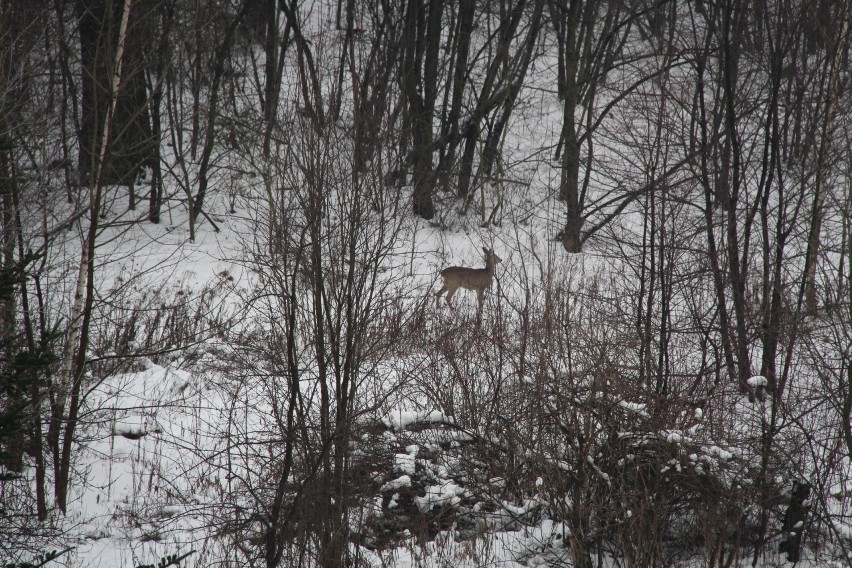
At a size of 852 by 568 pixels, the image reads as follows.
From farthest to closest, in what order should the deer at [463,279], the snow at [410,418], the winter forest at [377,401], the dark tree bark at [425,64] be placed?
the dark tree bark at [425,64], the deer at [463,279], the snow at [410,418], the winter forest at [377,401]

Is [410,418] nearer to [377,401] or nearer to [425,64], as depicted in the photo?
[377,401]

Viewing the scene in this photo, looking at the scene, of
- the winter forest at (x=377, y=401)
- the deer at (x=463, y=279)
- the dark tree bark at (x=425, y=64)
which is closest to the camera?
the winter forest at (x=377, y=401)

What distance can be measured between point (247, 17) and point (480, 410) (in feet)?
55.2

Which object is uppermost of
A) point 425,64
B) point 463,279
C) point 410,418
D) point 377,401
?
point 425,64

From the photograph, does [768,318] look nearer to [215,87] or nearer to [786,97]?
[786,97]

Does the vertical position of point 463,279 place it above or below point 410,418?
above

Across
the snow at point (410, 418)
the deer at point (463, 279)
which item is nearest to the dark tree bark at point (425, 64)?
the deer at point (463, 279)

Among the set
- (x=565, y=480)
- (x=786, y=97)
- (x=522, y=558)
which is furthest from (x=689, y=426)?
(x=786, y=97)

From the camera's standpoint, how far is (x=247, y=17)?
21188mm

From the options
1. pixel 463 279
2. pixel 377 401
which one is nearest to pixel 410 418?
pixel 377 401

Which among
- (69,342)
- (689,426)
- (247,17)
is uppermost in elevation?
(247,17)

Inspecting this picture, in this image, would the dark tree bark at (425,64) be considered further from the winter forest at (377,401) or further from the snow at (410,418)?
the snow at (410,418)

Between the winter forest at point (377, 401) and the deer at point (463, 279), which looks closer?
the winter forest at point (377, 401)

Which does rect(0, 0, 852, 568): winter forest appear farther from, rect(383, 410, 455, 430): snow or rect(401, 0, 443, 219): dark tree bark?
rect(401, 0, 443, 219): dark tree bark
